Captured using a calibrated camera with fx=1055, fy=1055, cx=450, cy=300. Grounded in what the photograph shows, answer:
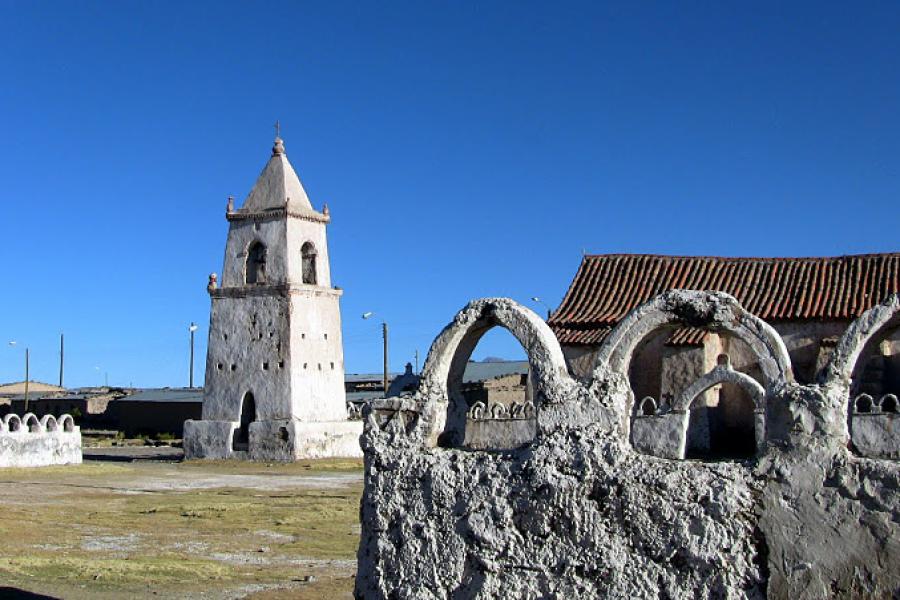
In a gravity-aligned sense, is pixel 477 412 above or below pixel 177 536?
above

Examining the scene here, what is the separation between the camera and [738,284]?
29.9 m

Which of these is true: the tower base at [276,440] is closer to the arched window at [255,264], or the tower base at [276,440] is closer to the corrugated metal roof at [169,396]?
the arched window at [255,264]

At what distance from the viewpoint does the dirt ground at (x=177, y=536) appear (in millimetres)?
10867

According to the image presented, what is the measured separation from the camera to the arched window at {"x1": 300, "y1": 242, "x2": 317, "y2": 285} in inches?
1280

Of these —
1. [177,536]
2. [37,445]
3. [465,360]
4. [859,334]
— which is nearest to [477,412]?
[177,536]

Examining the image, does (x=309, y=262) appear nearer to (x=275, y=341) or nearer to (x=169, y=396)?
(x=275, y=341)

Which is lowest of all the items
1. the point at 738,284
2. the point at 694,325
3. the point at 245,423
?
the point at 245,423

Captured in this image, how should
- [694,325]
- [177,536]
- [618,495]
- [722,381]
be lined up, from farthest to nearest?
[722,381]
[177,536]
[694,325]
[618,495]

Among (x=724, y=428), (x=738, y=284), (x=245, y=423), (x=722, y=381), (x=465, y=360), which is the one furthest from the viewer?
(x=245, y=423)

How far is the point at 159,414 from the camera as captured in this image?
47.5 meters

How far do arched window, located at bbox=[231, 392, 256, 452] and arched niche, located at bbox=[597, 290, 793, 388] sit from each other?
26.2 metres

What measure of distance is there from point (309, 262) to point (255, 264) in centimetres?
167

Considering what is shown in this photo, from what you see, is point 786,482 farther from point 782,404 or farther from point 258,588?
point 258,588

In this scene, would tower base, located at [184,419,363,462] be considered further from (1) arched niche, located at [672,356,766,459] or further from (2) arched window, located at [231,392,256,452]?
(1) arched niche, located at [672,356,766,459]
